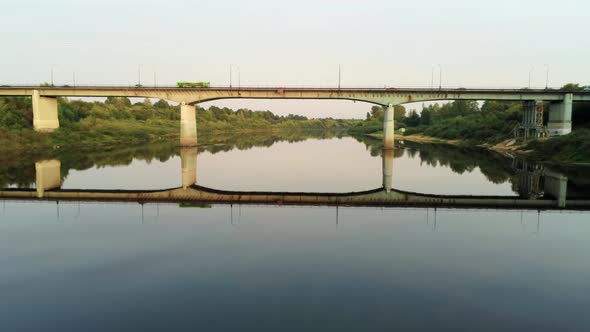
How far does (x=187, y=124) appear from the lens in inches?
2876

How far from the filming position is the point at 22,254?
48.9 ft

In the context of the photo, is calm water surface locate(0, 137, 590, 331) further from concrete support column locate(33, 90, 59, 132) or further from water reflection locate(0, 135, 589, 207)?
concrete support column locate(33, 90, 59, 132)

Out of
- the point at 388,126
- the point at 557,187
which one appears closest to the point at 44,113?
the point at 388,126

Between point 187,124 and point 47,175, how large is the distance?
3688cm

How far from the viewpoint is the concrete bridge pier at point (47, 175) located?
101 feet

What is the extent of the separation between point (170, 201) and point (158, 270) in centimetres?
1299

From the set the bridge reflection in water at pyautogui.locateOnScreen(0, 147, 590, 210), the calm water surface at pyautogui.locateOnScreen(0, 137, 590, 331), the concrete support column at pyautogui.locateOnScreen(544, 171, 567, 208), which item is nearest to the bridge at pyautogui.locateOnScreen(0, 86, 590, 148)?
the concrete support column at pyautogui.locateOnScreen(544, 171, 567, 208)

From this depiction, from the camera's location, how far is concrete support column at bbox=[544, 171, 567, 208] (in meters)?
27.0

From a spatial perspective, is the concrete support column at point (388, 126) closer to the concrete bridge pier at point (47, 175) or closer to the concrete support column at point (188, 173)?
the concrete support column at point (188, 173)

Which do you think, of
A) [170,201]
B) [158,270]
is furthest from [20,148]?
[158,270]

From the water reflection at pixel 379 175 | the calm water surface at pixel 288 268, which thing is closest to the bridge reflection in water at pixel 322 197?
the water reflection at pixel 379 175

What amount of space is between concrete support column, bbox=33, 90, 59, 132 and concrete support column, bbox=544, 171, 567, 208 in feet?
231

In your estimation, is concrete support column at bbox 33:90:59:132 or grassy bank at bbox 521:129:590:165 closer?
grassy bank at bbox 521:129:590:165

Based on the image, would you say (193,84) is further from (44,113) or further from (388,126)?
(388,126)
